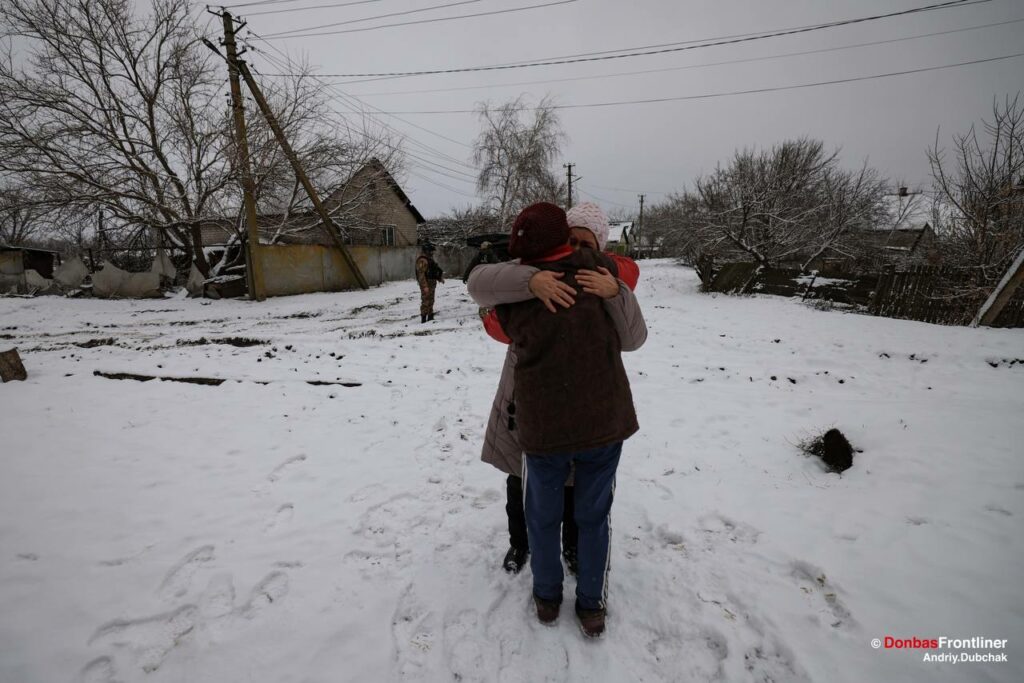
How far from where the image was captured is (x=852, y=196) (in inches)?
538

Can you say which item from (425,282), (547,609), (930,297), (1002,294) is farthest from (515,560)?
(930,297)

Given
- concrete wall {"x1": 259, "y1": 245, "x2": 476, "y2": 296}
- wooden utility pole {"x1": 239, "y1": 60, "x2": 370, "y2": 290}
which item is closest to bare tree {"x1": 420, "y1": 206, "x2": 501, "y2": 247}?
concrete wall {"x1": 259, "y1": 245, "x2": 476, "y2": 296}

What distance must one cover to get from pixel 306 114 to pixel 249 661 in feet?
52.8

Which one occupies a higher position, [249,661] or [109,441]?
[109,441]

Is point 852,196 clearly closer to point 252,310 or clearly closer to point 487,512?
point 487,512

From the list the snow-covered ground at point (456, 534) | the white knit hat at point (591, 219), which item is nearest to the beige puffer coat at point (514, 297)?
the white knit hat at point (591, 219)

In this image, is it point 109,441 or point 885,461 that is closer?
point 885,461

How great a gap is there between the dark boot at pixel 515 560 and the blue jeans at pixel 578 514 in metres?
0.34

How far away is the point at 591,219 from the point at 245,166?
14253mm

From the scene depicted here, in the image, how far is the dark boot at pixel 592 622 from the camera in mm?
1736

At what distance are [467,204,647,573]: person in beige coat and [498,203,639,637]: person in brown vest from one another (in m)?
0.05

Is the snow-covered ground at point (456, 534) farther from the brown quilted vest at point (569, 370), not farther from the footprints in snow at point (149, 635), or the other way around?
the brown quilted vest at point (569, 370)

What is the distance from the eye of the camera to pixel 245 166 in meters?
12.2

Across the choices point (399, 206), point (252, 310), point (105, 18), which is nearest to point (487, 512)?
point (252, 310)
